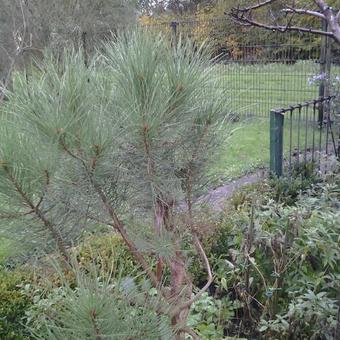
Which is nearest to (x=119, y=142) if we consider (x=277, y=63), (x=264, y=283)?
(x=264, y=283)

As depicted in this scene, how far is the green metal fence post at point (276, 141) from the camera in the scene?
4328mm

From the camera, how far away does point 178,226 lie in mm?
1460

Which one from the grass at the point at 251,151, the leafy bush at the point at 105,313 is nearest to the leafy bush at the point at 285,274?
the leafy bush at the point at 105,313

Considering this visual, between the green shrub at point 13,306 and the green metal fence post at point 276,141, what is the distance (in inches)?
104

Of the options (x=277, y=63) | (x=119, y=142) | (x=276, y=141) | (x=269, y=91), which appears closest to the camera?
(x=119, y=142)

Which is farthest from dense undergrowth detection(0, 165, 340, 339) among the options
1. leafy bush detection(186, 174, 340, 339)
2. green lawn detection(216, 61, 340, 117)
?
green lawn detection(216, 61, 340, 117)

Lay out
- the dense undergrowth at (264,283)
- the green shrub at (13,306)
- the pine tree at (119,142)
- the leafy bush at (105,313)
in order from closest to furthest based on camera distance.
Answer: the leafy bush at (105,313), the pine tree at (119,142), the dense undergrowth at (264,283), the green shrub at (13,306)

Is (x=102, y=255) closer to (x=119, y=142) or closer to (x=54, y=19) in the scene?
(x=119, y=142)

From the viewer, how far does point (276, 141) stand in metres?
4.44

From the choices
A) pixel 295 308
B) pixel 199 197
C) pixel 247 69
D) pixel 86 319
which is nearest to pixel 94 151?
pixel 86 319

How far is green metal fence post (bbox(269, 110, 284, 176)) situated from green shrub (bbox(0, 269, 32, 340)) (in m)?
2.65

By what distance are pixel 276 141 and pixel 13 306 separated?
9.31ft

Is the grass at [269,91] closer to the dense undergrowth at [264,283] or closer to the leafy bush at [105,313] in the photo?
the dense undergrowth at [264,283]

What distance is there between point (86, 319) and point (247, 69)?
8161 mm
